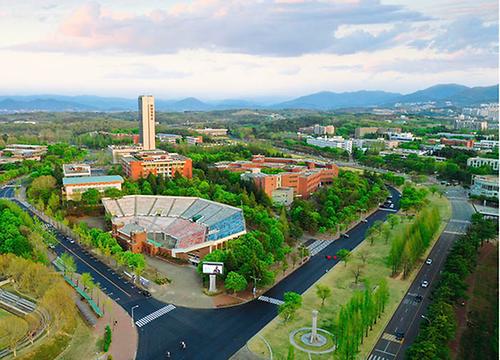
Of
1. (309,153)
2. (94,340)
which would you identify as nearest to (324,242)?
(94,340)

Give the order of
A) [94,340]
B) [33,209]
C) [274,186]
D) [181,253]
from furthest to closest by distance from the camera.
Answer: [274,186], [33,209], [181,253], [94,340]

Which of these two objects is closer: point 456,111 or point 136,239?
point 136,239

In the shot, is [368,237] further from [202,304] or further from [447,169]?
[447,169]

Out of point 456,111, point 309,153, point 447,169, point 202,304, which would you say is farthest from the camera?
point 456,111

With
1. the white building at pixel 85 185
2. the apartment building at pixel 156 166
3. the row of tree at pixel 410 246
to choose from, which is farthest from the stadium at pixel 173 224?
the apartment building at pixel 156 166

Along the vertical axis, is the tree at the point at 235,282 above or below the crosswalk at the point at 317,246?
above

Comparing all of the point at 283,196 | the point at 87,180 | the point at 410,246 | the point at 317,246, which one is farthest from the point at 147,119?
the point at 410,246

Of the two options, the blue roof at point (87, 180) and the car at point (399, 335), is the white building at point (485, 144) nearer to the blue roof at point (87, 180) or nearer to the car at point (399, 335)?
the blue roof at point (87, 180)
